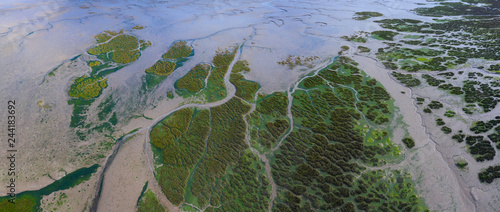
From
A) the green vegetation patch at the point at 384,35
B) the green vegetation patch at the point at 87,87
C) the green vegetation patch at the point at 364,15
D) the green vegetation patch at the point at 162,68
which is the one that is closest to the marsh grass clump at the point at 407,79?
the green vegetation patch at the point at 384,35

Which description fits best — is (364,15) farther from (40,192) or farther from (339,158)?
(40,192)

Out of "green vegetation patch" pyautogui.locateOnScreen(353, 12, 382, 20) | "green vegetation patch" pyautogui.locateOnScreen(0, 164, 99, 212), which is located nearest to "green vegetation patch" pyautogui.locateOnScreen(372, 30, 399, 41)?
Answer: "green vegetation patch" pyautogui.locateOnScreen(353, 12, 382, 20)

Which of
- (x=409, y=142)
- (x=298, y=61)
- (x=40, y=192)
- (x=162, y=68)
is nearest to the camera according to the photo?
(x=40, y=192)

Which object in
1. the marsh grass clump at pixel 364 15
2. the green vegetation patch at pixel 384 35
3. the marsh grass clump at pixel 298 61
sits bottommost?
the marsh grass clump at pixel 298 61

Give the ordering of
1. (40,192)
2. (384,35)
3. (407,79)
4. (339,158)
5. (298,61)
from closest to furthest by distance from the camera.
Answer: (40,192), (339,158), (407,79), (298,61), (384,35)

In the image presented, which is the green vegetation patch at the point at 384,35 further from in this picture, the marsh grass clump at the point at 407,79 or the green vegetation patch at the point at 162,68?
the green vegetation patch at the point at 162,68

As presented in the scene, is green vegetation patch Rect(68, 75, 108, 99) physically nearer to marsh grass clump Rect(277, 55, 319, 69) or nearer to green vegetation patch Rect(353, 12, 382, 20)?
marsh grass clump Rect(277, 55, 319, 69)

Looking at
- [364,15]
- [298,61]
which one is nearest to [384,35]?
[364,15]

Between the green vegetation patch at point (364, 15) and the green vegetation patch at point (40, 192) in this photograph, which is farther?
Answer: the green vegetation patch at point (364, 15)

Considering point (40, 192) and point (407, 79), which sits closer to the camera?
point (40, 192)

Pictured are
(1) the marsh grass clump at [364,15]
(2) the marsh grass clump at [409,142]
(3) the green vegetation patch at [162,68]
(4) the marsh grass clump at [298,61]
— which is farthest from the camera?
(1) the marsh grass clump at [364,15]

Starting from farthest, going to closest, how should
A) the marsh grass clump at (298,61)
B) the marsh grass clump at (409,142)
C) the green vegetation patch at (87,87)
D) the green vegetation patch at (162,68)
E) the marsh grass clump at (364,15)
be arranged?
the marsh grass clump at (364,15) → the marsh grass clump at (298,61) → the green vegetation patch at (162,68) → the green vegetation patch at (87,87) → the marsh grass clump at (409,142)

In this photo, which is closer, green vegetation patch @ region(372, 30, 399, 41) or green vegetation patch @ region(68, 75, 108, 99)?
green vegetation patch @ region(68, 75, 108, 99)
